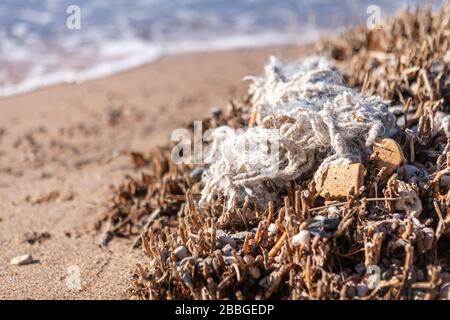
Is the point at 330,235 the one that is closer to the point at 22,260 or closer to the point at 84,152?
the point at 22,260

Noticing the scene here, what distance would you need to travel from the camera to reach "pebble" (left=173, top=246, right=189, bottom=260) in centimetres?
214

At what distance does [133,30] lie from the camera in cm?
841

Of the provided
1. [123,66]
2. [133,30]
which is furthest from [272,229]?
[133,30]

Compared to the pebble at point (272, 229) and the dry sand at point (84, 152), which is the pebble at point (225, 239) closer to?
the pebble at point (272, 229)

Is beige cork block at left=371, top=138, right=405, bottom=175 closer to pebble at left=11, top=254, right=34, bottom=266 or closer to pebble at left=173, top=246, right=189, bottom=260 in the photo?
pebble at left=173, top=246, right=189, bottom=260

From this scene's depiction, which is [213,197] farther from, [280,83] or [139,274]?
[280,83]

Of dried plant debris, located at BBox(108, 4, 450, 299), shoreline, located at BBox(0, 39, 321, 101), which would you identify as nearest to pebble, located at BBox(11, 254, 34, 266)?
dried plant debris, located at BBox(108, 4, 450, 299)

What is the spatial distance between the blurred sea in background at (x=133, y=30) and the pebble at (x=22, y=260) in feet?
11.7

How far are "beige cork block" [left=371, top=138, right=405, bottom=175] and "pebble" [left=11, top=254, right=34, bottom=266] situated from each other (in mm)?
1834

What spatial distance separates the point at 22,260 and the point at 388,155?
1.92 metres

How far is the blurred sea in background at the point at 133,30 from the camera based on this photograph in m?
6.75

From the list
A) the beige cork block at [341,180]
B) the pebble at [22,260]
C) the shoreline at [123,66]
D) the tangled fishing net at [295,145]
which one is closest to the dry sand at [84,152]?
the pebble at [22,260]

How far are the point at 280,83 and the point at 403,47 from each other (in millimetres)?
1380

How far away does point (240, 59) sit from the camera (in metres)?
6.93
